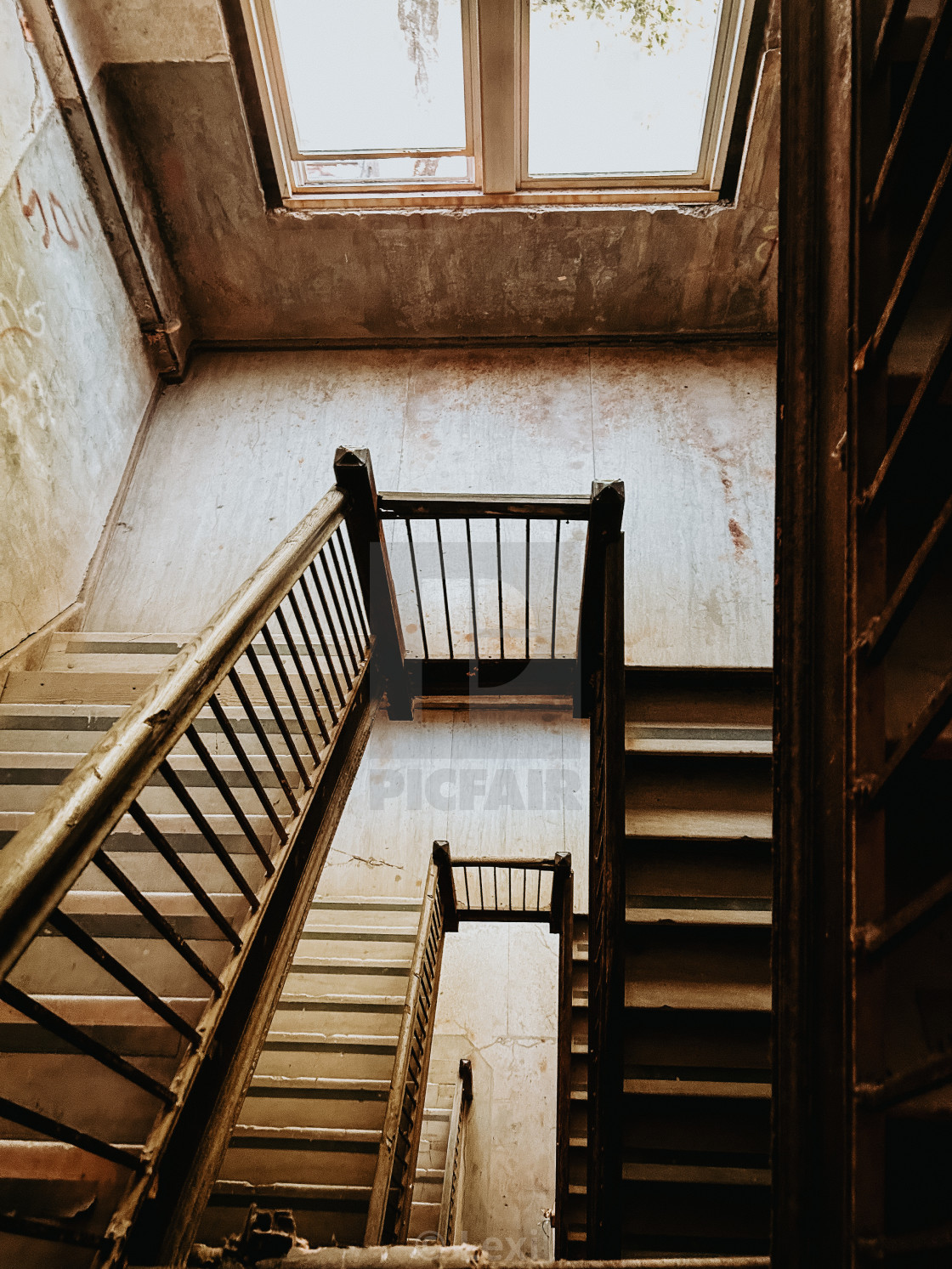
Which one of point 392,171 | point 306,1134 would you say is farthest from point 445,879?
point 392,171

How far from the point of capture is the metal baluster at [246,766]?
1.67 metres

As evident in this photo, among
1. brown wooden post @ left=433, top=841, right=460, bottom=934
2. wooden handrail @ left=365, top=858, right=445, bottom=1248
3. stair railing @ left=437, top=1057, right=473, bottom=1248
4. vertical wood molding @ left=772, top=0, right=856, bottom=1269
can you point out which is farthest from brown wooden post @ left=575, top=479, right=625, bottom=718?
stair railing @ left=437, top=1057, right=473, bottom=1248

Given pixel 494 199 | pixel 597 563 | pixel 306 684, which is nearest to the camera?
pixel 306 684

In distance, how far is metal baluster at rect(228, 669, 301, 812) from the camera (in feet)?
5.78

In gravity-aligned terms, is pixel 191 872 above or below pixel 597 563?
below

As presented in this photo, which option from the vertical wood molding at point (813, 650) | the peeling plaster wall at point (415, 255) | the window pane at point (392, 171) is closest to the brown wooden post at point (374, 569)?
the vertical wood molding at point (813, 650)

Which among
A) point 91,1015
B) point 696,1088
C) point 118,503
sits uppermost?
point 118,503

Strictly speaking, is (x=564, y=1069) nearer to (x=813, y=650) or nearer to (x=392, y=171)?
(x=813, y=650)

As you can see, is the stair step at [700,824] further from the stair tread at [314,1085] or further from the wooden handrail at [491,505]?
the stair tread at [314,1085]

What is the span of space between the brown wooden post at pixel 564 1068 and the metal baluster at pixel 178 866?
9.41ft

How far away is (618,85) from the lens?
446 cm

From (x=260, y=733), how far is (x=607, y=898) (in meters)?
1.27

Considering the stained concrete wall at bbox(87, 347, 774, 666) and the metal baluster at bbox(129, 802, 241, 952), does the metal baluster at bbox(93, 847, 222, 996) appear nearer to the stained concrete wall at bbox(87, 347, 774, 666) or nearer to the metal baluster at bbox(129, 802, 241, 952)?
the metal baluster at bbox(129, 802, 241, 952)

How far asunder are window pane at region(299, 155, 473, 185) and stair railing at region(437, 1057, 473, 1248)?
6.59 m
